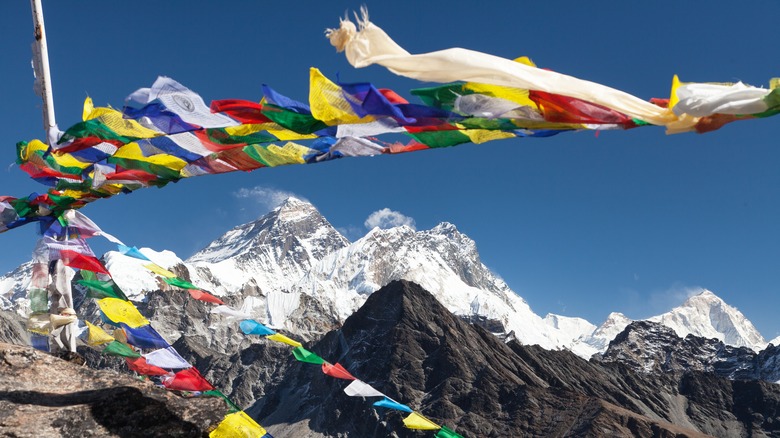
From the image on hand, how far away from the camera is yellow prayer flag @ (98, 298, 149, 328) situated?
979cm

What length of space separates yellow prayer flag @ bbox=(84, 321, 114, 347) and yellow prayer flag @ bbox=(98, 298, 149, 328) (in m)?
0.51

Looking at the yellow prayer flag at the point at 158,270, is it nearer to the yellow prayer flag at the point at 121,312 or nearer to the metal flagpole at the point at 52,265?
the yellow prayer flag at the point at 121,312

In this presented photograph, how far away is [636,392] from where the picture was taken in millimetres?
156250

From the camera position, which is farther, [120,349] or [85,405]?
[120,349]

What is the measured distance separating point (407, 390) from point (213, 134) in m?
136

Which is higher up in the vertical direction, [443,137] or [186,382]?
[443,137]

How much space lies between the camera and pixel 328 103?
6066mm

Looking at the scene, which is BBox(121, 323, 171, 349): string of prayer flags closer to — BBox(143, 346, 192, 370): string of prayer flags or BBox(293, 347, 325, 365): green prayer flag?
BBox(143, 346, 192, 370): string of prayer flags

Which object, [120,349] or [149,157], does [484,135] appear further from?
[120,349]

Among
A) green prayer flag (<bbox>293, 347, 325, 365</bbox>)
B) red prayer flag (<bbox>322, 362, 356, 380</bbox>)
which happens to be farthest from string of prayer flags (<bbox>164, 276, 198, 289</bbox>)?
red prayer flag (<bbox>322, 362, 356, 380</bbox>)

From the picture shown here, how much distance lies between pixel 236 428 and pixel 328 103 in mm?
3433

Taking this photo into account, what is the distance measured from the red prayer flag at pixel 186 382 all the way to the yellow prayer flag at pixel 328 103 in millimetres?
5211

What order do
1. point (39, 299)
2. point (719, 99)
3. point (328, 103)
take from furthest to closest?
point (39, 299)
point (328, 103)
point (719, 99)

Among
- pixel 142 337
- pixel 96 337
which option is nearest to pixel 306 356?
pixel 142 337
